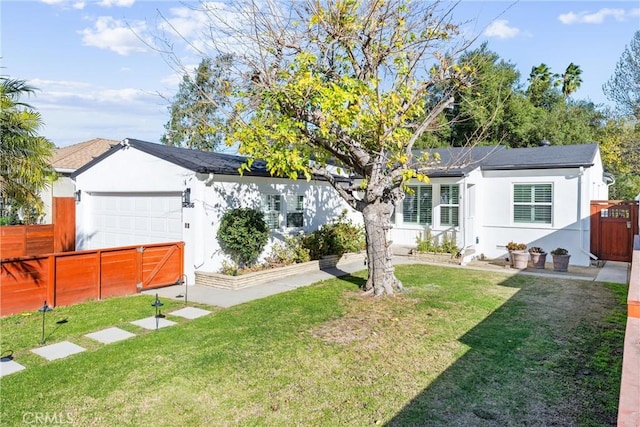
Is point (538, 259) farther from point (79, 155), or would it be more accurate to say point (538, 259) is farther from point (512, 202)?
point (79, 155)

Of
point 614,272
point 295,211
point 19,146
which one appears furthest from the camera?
point 295,211

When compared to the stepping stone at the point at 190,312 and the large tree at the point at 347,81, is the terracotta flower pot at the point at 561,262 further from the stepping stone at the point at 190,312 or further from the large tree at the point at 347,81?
the stepping stone at the point at 190,312

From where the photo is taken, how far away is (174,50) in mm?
8914

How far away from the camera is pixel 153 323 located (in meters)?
7.41

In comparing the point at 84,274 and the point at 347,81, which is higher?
the point at 347,81

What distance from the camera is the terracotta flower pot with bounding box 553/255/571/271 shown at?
12.4 meters

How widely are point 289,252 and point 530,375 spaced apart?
851 centimetres

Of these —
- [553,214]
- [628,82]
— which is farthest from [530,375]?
[628,82]

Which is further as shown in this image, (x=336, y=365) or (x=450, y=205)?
(x=450, y=205)

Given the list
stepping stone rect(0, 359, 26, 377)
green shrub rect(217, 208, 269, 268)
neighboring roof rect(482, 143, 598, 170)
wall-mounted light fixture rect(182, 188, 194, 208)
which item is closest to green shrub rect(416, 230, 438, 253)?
neighboring roof rect(482, 143, 598, 170)

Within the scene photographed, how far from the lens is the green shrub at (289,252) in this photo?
12.5 m

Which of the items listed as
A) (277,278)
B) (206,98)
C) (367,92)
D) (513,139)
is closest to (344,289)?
(277,278)

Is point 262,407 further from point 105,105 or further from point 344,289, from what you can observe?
point 105,105

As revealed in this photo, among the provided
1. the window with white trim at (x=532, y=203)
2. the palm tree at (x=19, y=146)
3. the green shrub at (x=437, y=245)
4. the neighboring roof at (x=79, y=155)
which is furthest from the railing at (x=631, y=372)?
the neighboring roof at (x=79, y=155)
